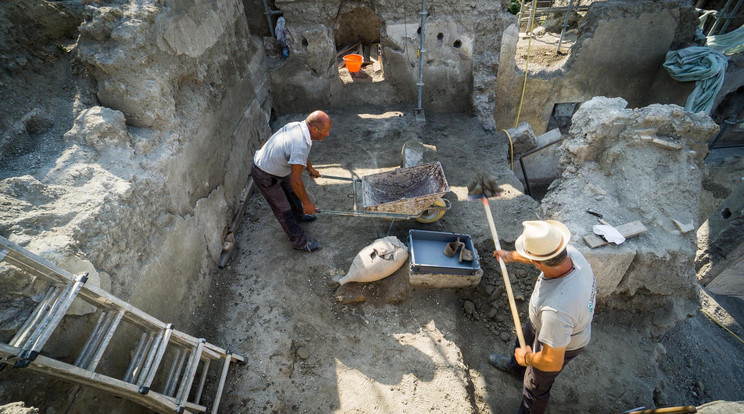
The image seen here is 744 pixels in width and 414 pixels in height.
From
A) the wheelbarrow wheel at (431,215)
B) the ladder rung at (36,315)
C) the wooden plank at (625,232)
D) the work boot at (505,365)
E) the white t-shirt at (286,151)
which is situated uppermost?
the ladder rung at (36,315)

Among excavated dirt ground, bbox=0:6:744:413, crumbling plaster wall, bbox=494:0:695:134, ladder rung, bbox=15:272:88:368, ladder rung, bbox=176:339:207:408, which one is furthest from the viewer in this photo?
crumbling plaster wall, bbox=494:0:695:134

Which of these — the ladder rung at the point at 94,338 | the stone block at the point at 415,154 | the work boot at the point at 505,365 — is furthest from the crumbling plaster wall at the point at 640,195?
the ladder rung at the point at 94,338

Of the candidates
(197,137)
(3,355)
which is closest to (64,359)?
(3,355)

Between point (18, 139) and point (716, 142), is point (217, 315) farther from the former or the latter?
point (716, 142)

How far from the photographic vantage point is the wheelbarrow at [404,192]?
433 centimetres

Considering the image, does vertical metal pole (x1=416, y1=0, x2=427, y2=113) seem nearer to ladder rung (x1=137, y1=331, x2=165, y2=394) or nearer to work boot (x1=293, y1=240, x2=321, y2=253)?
work boot (x1=293, y1=240, x2=321, y2=253)

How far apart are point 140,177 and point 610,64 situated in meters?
9.54

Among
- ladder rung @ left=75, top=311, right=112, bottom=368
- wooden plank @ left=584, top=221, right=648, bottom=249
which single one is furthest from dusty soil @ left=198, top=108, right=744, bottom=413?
ladder rung @ left=75, top=311, right=112, bottom=368

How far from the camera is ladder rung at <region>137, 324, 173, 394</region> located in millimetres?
2240

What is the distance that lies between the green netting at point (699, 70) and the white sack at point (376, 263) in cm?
792

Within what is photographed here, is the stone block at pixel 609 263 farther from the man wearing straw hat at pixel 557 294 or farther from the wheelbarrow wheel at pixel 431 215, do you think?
the wheelbarrow wheel at pixel 431 215

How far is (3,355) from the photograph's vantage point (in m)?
1.67

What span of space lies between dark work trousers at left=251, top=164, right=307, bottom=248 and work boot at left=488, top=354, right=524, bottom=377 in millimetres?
2525

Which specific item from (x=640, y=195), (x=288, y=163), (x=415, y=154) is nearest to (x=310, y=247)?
(x=288, y=163)
